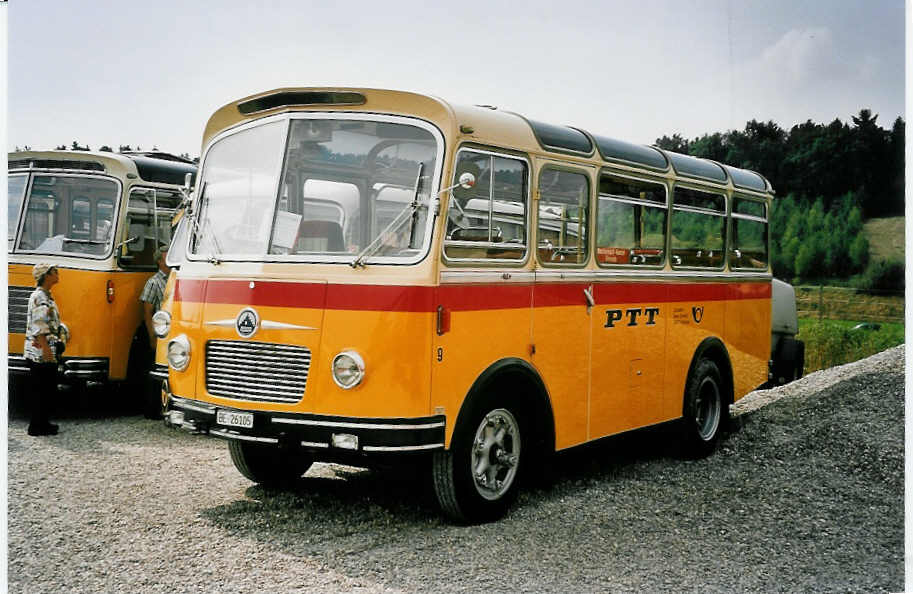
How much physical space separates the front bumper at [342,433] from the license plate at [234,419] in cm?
2

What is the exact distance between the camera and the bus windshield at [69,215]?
30.4 ft

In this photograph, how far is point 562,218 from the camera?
666 cm

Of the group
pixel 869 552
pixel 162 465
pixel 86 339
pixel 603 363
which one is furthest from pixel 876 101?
pixel 86 339

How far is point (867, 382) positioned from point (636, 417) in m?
3.51

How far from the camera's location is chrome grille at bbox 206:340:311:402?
5582 mm

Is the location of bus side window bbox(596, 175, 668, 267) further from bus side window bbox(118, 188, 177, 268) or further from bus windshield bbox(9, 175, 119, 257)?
bus windshield bbox(9, 175, 119, 257)

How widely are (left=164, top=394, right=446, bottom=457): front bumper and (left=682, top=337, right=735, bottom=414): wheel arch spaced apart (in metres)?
3.54

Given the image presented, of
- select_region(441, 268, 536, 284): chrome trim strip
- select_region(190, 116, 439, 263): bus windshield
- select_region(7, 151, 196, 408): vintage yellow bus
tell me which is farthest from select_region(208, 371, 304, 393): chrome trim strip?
select_region(7, 151, 196, 408): vintage yellow bus

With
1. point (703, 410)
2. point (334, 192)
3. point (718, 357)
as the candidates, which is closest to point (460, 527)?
point (334, 192)

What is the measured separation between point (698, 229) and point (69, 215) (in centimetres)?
565

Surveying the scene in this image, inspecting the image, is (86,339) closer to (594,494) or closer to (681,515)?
(594,494)

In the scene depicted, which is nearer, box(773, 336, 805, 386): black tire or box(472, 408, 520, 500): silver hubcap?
box(472, 408, 520, 500): silver hubcap

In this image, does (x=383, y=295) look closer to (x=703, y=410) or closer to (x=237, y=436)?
(x=237, y=436)

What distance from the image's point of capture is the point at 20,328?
30.0 ft
